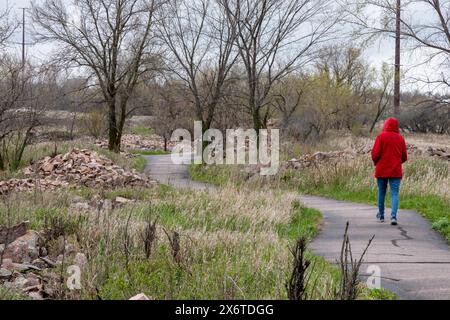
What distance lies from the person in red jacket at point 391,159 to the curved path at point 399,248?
626 millimetres

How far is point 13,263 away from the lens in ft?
20.0

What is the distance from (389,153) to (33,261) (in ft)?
22.3

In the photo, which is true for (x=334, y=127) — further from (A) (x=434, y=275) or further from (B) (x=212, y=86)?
(A) (x=434, y=275)

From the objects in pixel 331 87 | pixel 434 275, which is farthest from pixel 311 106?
pixel 434 275

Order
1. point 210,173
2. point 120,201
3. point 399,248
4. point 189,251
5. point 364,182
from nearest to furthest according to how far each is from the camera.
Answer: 1. point 189,251
2. point 399,248
3. point 120,201
4. point 364,182
5. point 210,173

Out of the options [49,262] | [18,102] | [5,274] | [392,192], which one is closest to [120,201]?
[392,192]

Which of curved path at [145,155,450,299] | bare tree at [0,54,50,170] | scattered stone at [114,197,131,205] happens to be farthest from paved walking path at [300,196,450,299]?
bare tree at [0,54,50,170]

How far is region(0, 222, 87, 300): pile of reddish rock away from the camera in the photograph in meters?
5.21

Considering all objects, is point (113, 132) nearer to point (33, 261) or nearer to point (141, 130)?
point (33, 261)

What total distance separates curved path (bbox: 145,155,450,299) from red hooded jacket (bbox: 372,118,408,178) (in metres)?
1.01

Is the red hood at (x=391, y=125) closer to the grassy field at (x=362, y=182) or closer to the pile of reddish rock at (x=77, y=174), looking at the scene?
the grassy field at (x=362, y=182)

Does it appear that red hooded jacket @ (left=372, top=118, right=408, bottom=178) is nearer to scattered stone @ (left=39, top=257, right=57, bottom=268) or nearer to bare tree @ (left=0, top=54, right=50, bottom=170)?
scattered stone @ (left=39, top=257, right=57, bottom=268)

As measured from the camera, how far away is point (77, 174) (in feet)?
59.5

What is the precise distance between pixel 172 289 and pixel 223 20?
68.9 ft
